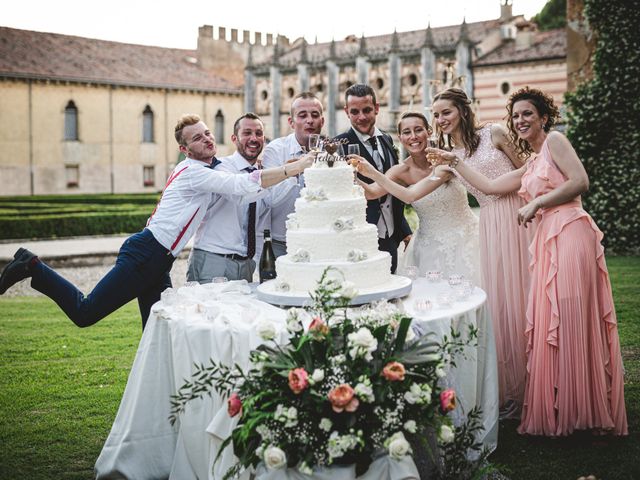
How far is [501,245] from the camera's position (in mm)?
Answer: 5262

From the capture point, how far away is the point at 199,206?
4988 millimetres

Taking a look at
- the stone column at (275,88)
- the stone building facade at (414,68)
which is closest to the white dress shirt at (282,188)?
the stone building facade at (414,68)

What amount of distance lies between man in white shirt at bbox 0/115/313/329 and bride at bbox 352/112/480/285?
116 cm

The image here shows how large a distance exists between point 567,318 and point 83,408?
12.2ft

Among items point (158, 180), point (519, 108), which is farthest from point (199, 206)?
point (158, 180)

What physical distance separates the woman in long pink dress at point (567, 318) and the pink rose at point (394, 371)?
1763 mm

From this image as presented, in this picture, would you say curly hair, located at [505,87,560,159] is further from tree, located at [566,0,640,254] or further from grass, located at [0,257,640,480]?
tree, located at [566,0,640,254]

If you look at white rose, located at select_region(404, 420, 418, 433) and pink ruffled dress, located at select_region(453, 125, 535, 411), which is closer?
white rose, located at select_region(404, 420, 418, 433)

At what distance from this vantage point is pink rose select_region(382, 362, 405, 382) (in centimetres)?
318

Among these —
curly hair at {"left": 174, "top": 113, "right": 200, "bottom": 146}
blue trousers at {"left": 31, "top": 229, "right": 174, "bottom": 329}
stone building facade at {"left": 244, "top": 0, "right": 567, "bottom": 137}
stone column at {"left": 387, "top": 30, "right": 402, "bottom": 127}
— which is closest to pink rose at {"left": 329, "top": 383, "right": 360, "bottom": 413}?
blue trousers at {"left": 31, "top": 229, "right": 174, "bottom": 329}

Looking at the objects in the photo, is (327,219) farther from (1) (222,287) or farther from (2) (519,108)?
(2) (519,108)

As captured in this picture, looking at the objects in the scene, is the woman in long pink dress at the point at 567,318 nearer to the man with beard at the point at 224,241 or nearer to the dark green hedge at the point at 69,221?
the man with beard at the point at 224,241

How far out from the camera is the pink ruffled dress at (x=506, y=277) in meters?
5.21

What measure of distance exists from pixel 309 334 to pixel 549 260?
2075 mm
